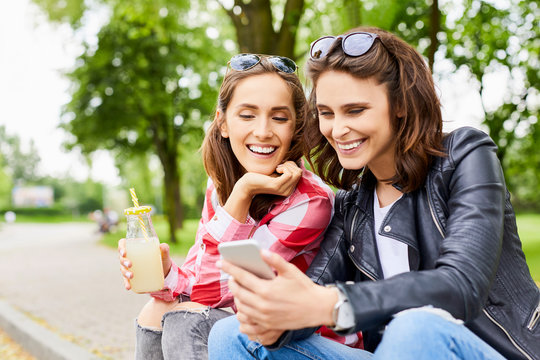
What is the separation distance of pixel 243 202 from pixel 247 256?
2.91 feet

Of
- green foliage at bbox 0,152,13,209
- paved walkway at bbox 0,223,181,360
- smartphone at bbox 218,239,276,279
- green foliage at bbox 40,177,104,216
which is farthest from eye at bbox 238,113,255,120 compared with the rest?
green foliage at bbox 0,152,13,209

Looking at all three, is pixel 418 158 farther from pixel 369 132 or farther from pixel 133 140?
pixel 133 140

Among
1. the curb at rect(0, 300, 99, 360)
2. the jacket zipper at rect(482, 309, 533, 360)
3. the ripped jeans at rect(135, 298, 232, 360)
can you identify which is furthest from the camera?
the curb at rect(0, 300, 99, 360)

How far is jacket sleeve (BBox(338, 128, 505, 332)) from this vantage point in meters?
1.47

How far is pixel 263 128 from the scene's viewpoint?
8.16ft

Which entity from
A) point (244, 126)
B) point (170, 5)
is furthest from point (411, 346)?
point (170, 5)

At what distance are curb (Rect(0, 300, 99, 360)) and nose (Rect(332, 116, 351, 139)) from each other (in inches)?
136

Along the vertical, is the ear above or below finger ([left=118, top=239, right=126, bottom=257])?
above

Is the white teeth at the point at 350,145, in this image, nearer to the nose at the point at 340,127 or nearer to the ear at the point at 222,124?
the nose at the point at 340,127

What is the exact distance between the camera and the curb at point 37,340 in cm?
472

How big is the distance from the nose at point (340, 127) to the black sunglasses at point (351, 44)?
0.74 feet

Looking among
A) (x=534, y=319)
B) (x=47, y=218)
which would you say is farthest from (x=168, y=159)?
(x=47, y=218)

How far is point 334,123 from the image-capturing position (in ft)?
6.33

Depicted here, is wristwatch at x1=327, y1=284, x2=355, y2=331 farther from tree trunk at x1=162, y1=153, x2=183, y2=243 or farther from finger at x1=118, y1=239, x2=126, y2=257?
tree trunk at x1=162, y1=153, x2=183, y2=243
